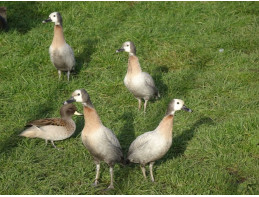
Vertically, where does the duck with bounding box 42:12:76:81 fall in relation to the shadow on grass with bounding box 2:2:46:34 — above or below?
below

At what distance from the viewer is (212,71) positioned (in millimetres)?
7797

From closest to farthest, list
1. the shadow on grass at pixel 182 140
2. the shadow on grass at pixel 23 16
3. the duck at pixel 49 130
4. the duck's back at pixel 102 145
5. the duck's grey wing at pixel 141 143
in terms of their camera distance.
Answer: the duck's back at pixel 102 145 < the duck's grey wing at pixel 141 143 < the shadow on grass at pixel 182 140 < the duck at pixel 49 130 < the shadow on grass at pixel 23 16

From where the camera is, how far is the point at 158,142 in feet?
15.9

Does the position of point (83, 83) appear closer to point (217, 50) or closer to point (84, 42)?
point (84, 42)

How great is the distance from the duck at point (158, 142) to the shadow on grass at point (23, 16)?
522cm

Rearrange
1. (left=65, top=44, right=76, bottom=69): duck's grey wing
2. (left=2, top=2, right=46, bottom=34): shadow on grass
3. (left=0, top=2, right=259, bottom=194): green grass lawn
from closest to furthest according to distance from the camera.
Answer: (left=0, top=2, right=259, bottom=194): green grass lawn → (left=65, top=44, right=76, bottom=69): duck's grey wing → (left=2, top=2, right=46, bottom=34): shadow on grass

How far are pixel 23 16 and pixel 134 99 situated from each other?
4.27 meters

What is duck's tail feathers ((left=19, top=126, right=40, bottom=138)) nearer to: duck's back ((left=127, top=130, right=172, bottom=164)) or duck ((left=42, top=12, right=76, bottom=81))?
duck's back ((left=127, top=130, right=172, bottom=164))

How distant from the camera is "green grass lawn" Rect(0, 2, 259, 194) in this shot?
5.12 m

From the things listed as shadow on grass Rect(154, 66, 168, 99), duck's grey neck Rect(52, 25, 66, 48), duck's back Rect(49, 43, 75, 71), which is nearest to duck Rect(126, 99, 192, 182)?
shadow on grass Rect(154, 66, 168, 99)

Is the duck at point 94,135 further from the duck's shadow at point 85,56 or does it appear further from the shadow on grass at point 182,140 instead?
the duck's shadow at point 85,56

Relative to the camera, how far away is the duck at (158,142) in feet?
15.9

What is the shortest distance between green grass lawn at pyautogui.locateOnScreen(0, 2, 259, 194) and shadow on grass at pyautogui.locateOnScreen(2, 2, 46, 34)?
26mm

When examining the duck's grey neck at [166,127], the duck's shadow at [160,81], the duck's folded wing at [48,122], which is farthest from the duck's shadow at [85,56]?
the duck's grey neck at [166,127]
